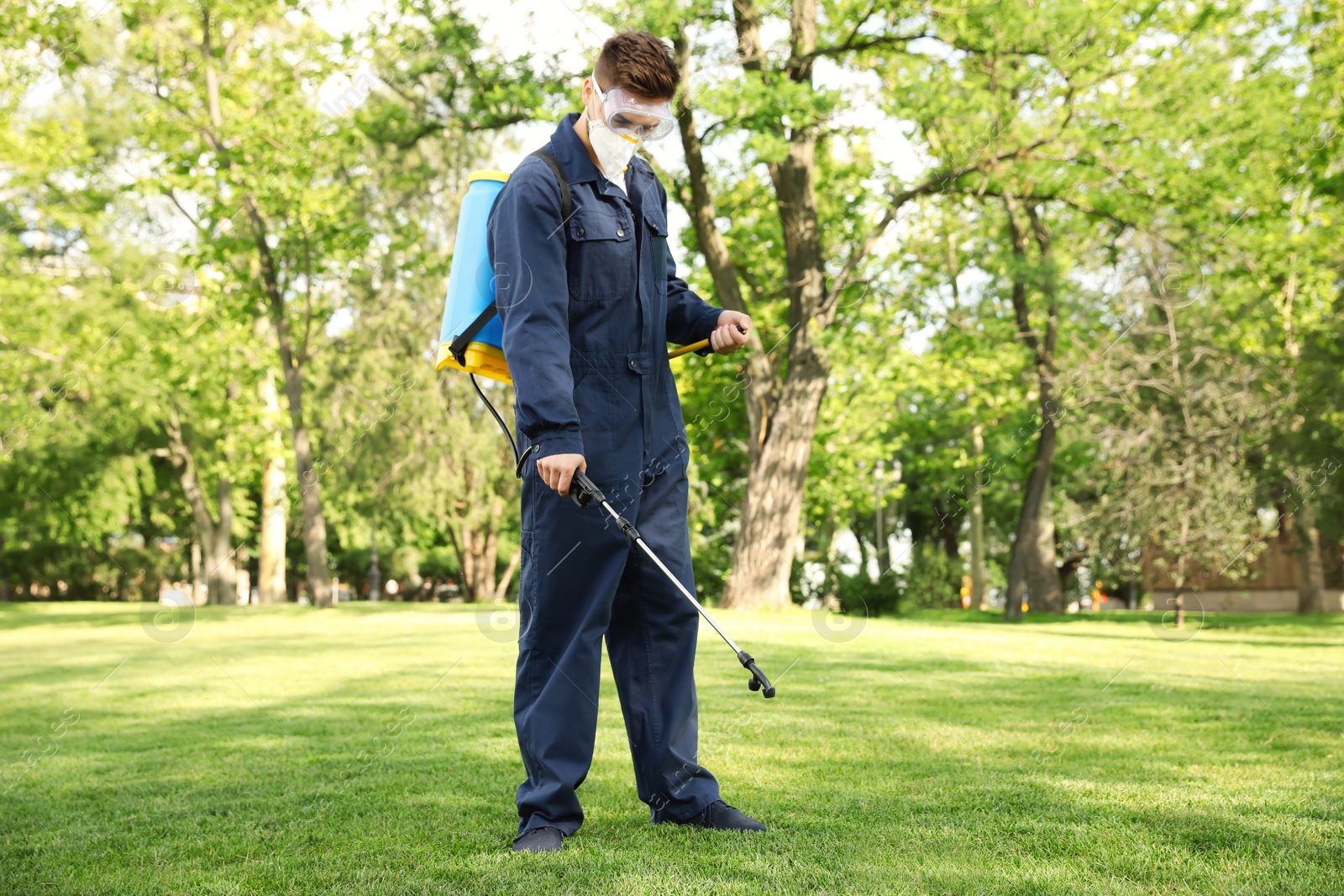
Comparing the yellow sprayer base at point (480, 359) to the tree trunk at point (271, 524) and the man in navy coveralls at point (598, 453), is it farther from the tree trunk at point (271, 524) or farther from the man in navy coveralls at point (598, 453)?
the tree trunk at point (271, 524)

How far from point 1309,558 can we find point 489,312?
2503 cm

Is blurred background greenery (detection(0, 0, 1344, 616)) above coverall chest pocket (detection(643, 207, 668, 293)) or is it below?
above

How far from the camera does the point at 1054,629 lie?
17.1m

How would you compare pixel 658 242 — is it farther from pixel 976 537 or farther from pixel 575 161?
pixel 976 537

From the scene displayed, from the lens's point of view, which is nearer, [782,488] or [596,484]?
[596,484]

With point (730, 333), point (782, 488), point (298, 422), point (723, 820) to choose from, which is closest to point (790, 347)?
point (782, 488)

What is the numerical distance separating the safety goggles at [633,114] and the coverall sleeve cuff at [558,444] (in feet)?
3.06

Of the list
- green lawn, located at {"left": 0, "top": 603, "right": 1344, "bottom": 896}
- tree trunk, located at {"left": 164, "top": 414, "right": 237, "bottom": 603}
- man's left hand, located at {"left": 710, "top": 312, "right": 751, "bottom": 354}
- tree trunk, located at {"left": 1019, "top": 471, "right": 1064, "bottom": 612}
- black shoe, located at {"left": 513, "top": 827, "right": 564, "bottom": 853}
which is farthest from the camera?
tree trunk, located at {"left": 164, "top": 414, "right": 237, "bottom": 603}

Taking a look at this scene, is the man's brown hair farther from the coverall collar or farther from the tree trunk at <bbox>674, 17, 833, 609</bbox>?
the tree trunk at <bbox>674, 17, 833, 609</bbox>

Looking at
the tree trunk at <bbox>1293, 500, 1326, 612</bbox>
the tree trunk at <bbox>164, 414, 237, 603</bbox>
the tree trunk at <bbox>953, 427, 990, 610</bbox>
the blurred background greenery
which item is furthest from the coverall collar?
the tree trunk at <bbox>164, 414, 237, 603</bbox>

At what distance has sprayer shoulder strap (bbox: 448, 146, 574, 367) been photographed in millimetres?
3318

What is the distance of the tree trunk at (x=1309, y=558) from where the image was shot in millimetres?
21547

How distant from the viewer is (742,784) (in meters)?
3.88

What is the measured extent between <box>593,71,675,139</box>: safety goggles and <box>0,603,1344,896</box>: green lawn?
6.68 feet
